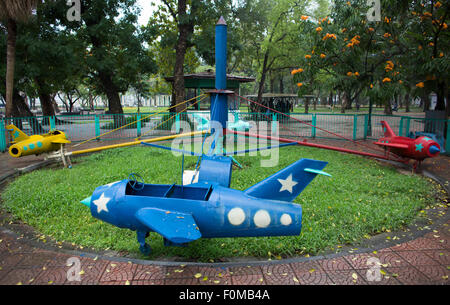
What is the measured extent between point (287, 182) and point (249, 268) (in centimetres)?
141

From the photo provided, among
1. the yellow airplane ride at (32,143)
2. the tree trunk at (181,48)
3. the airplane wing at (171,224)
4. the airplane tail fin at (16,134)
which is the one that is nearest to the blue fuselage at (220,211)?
the airplane wing at (171,224)

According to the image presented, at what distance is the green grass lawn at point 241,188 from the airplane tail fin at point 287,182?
1149 mm

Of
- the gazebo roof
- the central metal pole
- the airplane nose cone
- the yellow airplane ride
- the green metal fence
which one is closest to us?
the central metal pole

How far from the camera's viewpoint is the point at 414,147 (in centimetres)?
922

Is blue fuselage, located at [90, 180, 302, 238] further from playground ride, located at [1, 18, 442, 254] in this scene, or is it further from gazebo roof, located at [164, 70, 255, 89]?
gazebo roof, located at [164, 70, 255, 89]

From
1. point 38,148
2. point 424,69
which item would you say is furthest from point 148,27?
point 424,69

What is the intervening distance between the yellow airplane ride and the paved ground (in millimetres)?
5765

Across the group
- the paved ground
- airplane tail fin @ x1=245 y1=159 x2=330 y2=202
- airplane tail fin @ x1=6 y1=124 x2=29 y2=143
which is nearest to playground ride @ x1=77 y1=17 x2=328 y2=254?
airplane tail fin @ x1=245 y1=159 x2=330 y2=202

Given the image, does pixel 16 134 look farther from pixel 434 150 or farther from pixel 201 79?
pixel 201 79

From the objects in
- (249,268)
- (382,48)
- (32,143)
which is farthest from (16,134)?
(382,48)

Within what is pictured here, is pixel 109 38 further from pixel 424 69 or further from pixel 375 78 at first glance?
pixel 424 69

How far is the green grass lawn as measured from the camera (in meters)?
5.07

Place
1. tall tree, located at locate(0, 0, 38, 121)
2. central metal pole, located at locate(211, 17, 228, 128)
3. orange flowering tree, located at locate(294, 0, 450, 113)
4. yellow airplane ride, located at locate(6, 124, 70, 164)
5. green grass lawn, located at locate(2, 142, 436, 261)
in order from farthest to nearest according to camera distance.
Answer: tall tree, located at locate(0, 0, 38, 121), orange flowering tree, located at locate(294, 0, 450, 113), yellow airplane ride, located at locate(6, 124, 70, 164), central metal pole, located at locate(211, 17, 228, 128), green grass lawn, located at locate(2, 142, 436, 261)

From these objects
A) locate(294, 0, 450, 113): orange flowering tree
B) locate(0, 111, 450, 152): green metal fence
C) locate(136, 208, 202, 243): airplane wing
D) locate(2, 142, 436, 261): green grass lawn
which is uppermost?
locate(294, 0, 450, 113): orange flowering tree
